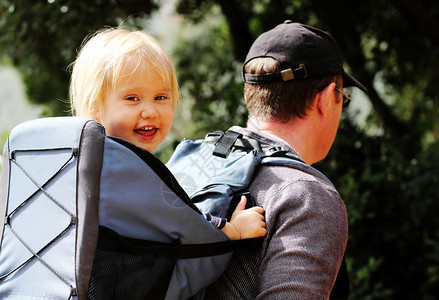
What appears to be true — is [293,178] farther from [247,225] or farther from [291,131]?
[291,131]

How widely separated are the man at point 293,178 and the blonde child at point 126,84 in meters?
0.38

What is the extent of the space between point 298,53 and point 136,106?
2.26 ft

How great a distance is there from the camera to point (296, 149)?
85.7 inches

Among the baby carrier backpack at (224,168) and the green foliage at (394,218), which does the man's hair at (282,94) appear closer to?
the baby carrier backpack at (224,168)

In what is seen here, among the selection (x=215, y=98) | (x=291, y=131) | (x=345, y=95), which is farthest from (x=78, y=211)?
(x=215, y=98)

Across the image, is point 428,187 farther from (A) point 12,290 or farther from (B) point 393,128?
(A) point 12,290

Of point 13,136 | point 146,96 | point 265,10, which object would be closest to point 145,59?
point 146,96

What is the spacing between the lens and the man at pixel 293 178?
162 cm

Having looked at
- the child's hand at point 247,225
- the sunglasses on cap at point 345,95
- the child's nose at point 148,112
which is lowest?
the sunglasses on cap at point 345,95

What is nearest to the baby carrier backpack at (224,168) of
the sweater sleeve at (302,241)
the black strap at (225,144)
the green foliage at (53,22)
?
the black strap at (225,144)

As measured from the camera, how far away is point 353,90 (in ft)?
18.6

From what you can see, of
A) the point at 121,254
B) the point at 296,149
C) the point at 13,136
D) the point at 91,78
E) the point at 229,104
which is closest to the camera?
the point at 121,254

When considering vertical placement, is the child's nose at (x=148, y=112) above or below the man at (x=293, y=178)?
above

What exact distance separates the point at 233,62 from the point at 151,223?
4.94m
